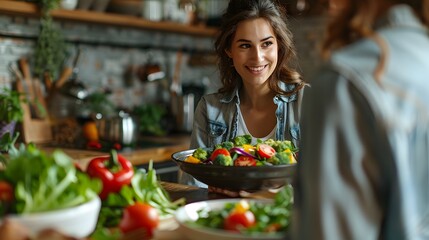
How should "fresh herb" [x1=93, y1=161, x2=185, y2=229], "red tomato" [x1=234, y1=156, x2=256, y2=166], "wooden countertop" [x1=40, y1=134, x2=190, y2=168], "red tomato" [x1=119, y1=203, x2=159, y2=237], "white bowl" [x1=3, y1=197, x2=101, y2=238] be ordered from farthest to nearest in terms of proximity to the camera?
"wooden countertop" [x1=40, y1=134, x2=190, y2=168] < "red tomato" [x1=234, y1=156, x2=256, y2=166] < "fresh herb" [x1=93, y1=161, x2=185, y2=229] < "red tomato" [x1=119, y1=203, x2=159, y2=237] < "white bowl" [x1=3, y1=197, x2=101, y2=238]

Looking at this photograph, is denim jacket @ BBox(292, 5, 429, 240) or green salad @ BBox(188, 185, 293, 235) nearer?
denim jacket @ BBox(292, 5, 429, 240)

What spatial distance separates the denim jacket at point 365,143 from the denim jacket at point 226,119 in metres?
1.48

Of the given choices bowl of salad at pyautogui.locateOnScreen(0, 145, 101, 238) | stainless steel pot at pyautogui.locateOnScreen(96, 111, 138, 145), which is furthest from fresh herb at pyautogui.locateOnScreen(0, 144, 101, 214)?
stainless steel pot at pyautogui.locateOnScreen(96, 111, 138, 145)

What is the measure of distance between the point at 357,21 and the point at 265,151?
0.88 meters

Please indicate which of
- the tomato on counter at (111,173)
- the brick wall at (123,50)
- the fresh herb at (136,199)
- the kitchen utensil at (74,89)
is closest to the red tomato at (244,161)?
the fresh herb at (136,199)

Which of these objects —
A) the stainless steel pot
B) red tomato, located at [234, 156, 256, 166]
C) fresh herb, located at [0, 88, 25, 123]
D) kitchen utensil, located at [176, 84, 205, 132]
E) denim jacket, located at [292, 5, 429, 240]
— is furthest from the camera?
kitchen utensil, located at [176, 84, 205, 132]

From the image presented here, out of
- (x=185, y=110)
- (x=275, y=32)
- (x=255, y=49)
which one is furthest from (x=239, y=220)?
(x=185, y=110)

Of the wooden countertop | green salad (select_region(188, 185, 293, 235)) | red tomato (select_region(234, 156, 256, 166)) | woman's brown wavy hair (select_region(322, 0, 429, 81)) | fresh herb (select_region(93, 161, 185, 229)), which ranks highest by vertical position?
woman's brown wavy hair (select_region(322, 0, 429, 81))

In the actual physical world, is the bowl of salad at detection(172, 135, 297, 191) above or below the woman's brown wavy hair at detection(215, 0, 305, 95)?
below

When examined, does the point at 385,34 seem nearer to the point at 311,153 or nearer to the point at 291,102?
the point at 311,153

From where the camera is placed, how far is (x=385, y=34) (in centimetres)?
102

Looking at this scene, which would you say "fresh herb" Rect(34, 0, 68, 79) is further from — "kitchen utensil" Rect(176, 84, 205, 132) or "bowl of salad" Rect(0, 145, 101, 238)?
"bowl of salad" Rect(0, 145, 101, 238)

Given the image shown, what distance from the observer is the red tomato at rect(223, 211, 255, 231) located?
1234 millimetres

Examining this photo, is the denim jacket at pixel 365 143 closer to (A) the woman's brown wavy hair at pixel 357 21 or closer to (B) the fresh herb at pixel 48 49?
(A) the woman's brown wavy hair at pixel 357 21
